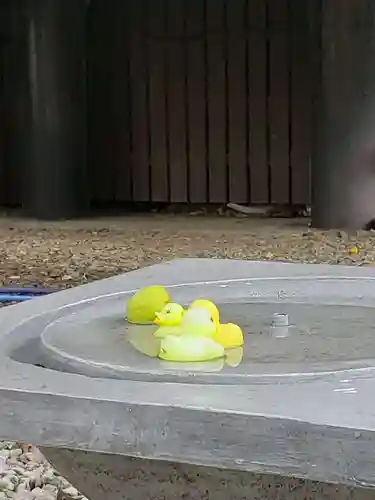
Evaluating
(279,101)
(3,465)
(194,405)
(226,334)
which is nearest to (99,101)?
(279,101)

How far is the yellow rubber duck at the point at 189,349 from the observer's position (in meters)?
1.85

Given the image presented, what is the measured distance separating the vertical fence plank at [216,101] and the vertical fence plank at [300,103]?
77 cm

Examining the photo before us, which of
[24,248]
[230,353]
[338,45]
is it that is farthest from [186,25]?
[230,353]

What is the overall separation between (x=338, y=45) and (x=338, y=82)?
11.9 inches

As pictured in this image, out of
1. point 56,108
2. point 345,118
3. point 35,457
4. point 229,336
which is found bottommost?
point 35,457

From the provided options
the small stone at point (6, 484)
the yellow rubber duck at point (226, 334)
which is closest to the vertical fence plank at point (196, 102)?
the small stone at point (6, 484)

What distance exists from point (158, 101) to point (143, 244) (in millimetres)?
3424

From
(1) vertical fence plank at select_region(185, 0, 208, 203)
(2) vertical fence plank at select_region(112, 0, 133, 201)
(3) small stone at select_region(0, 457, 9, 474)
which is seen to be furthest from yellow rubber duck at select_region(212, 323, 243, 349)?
(2) vertical fence plank at select_region(112, 0, 133, 201)

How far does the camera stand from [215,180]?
10.3 m

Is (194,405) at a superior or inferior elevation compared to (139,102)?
inferior

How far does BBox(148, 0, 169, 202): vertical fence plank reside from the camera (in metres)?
10.2

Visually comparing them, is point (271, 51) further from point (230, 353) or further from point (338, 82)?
point (230, 353)

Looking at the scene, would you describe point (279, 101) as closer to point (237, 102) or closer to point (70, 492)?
point (237, 102)

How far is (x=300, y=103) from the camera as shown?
32.3 feet
